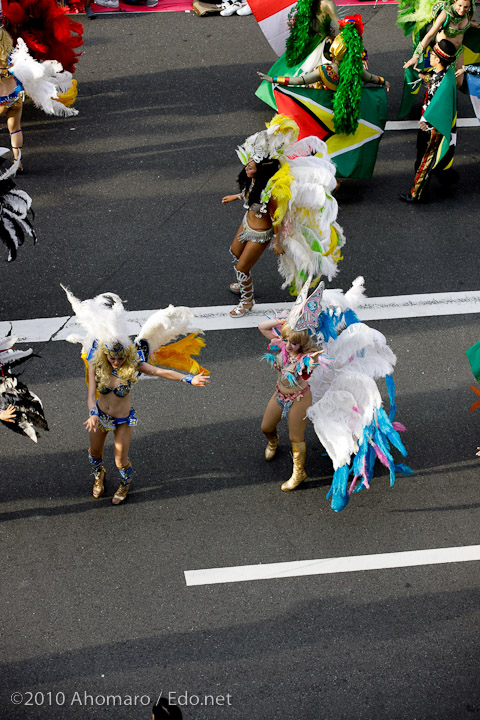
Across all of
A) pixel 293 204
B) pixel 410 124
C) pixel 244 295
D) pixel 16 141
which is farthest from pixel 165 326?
pixel 410 124

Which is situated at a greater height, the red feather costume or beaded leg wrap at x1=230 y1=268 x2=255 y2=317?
the red feather costume

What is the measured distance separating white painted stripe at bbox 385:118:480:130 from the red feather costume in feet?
12.6

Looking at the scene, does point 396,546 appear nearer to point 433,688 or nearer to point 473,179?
point 433,688

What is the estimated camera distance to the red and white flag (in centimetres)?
781

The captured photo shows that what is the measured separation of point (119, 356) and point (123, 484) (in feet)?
3.61

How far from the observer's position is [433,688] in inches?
172

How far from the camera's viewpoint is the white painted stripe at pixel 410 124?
356 inches

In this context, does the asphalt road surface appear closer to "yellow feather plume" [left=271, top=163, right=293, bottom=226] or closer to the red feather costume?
the red feather costume

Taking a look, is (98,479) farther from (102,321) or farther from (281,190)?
(281,190)

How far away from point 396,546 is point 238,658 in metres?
1.35

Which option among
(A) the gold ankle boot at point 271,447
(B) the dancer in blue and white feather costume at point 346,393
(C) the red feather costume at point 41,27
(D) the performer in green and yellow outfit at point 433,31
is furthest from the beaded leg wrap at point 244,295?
(C) the red feather costume at point 41,27

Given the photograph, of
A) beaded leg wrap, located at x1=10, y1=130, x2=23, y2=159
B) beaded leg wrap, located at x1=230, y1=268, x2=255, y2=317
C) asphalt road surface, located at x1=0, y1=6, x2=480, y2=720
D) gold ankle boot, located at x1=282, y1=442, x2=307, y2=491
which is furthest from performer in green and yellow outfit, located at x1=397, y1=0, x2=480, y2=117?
gold ankle boot, located at x1=282, y1=442, x2=307, y2=491

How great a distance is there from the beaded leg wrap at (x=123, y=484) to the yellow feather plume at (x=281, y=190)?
224cm

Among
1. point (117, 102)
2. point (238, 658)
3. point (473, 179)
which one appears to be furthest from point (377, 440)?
point (117, 102)
